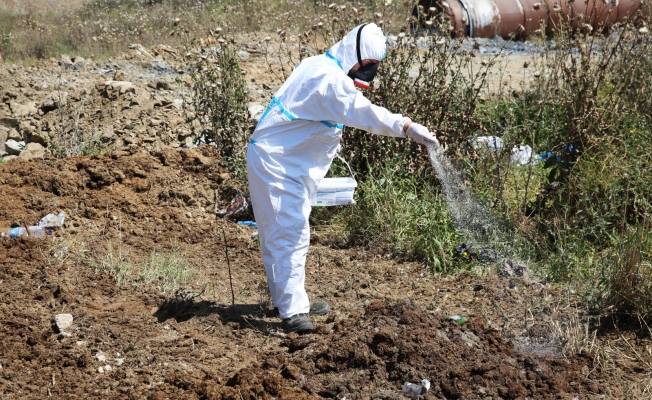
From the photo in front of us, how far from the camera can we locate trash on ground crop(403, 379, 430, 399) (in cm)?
337

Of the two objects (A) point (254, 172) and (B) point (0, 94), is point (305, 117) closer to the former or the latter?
(A) point (254, 172)

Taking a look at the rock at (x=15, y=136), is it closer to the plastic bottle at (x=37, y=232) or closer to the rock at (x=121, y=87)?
the rock at (x=121, y=87)

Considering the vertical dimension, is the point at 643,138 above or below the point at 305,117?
below

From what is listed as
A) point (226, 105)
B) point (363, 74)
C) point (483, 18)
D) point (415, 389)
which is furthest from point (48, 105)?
point (483, 18)

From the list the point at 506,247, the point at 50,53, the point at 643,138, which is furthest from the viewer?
the point at 50,53

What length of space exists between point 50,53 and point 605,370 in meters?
10.3

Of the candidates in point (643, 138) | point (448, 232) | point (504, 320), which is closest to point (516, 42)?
point (643, 138)

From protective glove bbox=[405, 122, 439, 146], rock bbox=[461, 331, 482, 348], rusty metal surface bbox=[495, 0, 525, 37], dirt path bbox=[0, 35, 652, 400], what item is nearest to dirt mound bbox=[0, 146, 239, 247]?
dirt path bbox=[0, 35, 652, 400]

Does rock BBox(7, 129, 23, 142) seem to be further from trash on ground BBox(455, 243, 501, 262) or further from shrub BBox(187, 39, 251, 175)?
trash on ground BBox(455, 243, 501, 262)

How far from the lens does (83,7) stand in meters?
16.0

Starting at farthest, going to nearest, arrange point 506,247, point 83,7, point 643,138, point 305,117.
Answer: point 83,7 < point 643,138 < point 506,247 < point 305,117

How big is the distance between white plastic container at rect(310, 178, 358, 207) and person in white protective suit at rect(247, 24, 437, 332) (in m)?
0.92

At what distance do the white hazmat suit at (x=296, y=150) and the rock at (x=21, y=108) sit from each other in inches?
179

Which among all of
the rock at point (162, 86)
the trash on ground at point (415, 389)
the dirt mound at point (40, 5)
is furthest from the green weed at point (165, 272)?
the dirt mound at point (40, 5)
